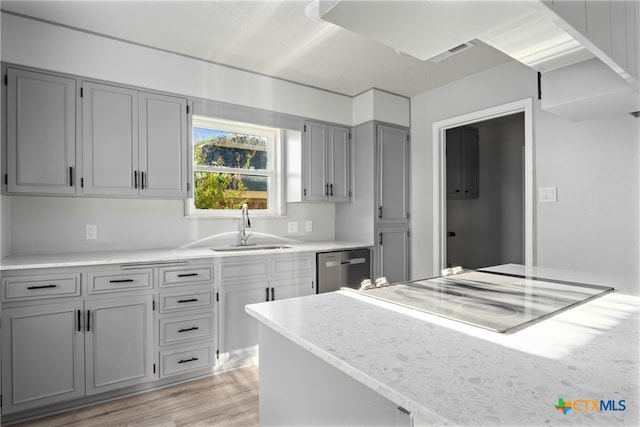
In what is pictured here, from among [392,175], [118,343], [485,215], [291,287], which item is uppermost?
[392,175]

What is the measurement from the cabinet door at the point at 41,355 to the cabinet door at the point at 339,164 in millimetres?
2387

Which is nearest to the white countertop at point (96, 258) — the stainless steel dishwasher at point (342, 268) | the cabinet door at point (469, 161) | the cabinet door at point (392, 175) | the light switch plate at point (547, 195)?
the stainless steel dishwasher at point (342, 268)

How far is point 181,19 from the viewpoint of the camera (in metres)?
2.35

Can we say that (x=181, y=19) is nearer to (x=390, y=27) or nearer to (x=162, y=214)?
(x=162, y=214)

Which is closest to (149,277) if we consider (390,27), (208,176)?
(208,176)

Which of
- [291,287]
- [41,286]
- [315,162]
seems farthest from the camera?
[315,162]

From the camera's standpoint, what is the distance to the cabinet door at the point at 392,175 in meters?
3.68

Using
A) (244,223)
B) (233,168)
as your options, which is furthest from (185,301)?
(233,168)

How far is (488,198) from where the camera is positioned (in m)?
4.88

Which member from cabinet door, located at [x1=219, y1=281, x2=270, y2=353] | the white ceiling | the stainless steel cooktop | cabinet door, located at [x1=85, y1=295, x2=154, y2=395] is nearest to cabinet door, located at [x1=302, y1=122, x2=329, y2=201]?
the white ceiling

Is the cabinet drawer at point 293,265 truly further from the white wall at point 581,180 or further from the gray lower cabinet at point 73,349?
the white wall at point 581,180

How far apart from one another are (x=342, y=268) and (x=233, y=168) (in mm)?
1426

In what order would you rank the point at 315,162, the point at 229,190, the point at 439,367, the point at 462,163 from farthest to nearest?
1. the point at 462,163
2. the point at 315,162
3. the point at 229,190
4. the point at 439,367

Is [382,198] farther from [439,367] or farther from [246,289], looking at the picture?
[439,367]
